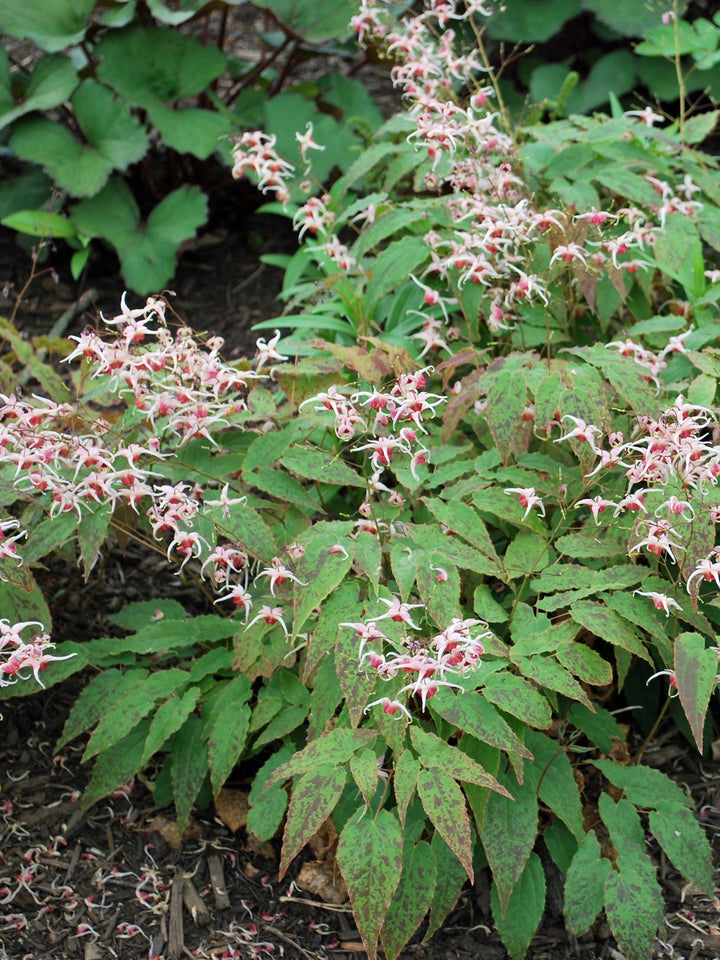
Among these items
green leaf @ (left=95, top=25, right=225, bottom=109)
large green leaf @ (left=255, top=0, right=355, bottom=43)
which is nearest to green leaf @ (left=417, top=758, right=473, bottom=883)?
green leaf @ (left=95, top=25, right=225, bottom=109)

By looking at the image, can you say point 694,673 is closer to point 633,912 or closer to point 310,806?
point 633,912

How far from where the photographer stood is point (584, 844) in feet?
6.70

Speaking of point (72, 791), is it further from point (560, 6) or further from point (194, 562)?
point (560, 6)

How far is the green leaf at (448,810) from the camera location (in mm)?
1720

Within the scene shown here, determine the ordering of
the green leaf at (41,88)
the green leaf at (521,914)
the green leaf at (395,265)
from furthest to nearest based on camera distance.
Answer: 1. the green leaf at (41,88)
2. the green leaf at (395,265)
3. the green leaf at (521,914)

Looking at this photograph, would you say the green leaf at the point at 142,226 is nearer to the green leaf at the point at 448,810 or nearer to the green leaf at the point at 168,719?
the green leaf at the point at 168,719

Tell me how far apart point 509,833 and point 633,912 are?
0.26 metres

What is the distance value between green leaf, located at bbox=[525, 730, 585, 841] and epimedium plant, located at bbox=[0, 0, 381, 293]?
236cm

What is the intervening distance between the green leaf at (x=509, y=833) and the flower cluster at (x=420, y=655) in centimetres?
31

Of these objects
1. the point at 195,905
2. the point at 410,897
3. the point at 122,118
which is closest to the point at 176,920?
the point at 195,905

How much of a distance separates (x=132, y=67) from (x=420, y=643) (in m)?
2.91

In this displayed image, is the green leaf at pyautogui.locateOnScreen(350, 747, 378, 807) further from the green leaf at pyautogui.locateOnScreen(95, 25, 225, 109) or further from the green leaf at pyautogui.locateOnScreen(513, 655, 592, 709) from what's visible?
the green leaf at pyautogui.locateOnScreen(95, 25, 225, 109)

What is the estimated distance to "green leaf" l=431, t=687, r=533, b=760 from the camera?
1821mm

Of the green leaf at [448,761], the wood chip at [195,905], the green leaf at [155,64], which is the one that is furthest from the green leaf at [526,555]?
the green leaf at [155,64]
